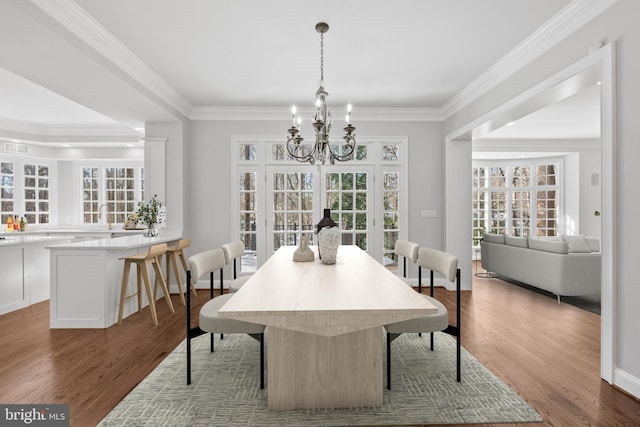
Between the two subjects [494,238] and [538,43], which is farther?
[494,238]

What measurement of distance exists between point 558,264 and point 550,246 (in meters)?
0.27

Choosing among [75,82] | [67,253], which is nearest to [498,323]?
[67,253]

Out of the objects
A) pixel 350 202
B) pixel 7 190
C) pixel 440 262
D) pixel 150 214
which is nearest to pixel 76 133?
pixel 7 190

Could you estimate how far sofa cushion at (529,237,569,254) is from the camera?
4.14 m

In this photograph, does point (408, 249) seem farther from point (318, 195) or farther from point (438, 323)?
point (318, 195)

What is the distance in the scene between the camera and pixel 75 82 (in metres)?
3.24

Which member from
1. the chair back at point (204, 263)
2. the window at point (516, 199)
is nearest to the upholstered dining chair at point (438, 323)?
the chair back at point (204, 263)

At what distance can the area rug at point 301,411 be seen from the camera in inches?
71.6

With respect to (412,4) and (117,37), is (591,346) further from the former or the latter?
(117,37)

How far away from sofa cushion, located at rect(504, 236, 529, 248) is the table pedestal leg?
386 centimetres

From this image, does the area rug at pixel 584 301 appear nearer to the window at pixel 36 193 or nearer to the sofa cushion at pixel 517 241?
the sofa cushion at pixel 517 241

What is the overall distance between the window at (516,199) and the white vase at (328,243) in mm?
6773

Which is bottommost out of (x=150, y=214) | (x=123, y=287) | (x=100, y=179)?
(x=123, y=287)

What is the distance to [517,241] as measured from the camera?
4.98 m
